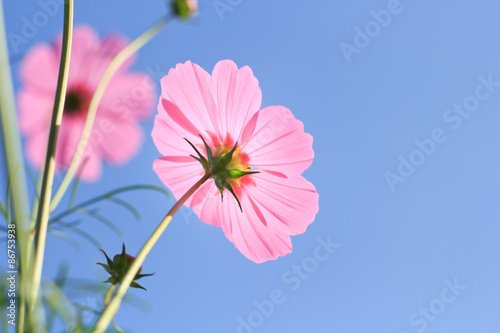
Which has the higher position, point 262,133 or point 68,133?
point 68,133

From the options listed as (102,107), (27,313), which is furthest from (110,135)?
(27,313)

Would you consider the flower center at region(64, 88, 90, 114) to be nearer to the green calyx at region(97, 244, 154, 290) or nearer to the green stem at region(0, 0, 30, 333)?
the green calyx at region(97, 244, 154, 290)

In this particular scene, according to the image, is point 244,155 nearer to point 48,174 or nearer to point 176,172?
point 176,172

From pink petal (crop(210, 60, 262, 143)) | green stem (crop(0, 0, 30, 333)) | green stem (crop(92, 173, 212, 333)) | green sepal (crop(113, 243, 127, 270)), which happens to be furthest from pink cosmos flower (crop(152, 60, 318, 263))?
green stem (crop(0, 0, 30, 333))

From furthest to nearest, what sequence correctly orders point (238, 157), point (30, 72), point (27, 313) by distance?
point (238, 157)
point (30, 72)
point (27, 313)

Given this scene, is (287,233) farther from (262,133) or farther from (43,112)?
(43,112)
